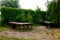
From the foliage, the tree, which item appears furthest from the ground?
the tree

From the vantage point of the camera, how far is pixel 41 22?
2073 cm

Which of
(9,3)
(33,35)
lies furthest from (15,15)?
(9,3)

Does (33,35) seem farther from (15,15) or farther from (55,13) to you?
(55,13)

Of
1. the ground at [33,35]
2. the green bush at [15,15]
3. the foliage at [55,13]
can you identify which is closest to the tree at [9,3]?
the green bush at [15,15]

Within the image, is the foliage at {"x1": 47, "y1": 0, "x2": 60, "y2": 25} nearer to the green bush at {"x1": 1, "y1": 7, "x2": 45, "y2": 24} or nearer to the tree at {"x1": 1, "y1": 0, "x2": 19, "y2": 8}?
the green bush at {"x1": 1, "y1": 7, "x2": 45, "y2": 24}

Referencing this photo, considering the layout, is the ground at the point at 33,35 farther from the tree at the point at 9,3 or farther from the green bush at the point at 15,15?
the tree at the point at 9,3

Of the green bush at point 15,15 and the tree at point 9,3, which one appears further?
the tree at point 9,3

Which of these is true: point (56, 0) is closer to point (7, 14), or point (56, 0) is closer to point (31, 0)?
point (7, 14)

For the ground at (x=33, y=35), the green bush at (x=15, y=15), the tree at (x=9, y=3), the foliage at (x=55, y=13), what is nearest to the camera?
the ground at (x=33, y=35)

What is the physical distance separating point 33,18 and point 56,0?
13.0 ft

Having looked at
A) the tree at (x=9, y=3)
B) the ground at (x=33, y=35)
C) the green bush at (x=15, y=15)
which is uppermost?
the tree at (x=9, y=3)

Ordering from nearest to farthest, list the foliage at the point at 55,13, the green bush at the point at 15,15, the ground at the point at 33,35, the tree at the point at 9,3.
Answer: the ground at the point at 33,35 < the green bush at the point at 15,15 < the foliage at the point at 55,13 < the tree at the point at 9,3

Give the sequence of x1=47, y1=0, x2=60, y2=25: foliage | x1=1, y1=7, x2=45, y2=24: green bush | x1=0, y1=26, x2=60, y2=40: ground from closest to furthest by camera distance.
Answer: x1=0, y1=26, x2=60, y2=40: ground → x1=1, y1=7, x2=45, y2=24: green bush → x1=47, y1=0, x2=60, y2=25: foliage

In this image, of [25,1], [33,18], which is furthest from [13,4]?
[33,18]
